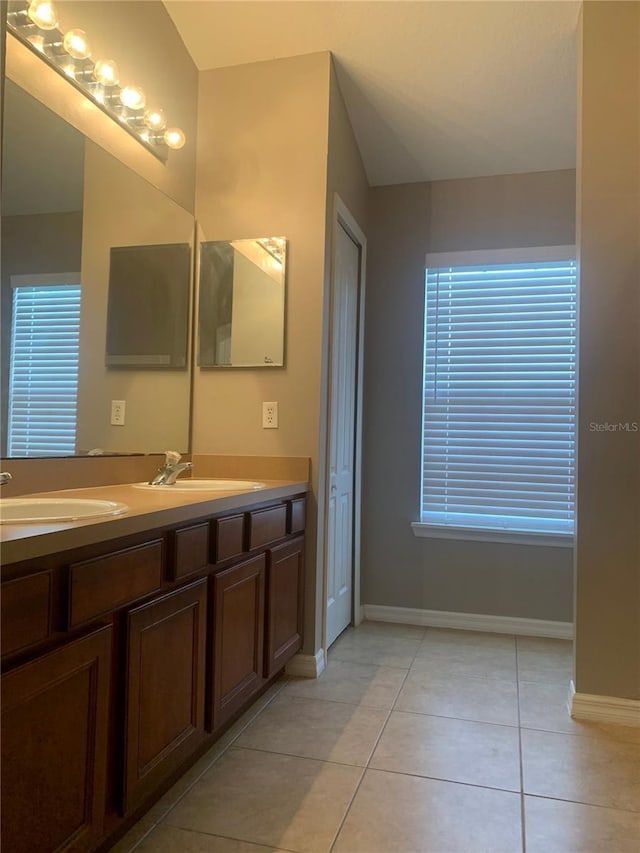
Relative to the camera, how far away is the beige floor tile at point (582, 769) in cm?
173

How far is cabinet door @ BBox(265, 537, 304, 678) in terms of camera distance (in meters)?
2.18

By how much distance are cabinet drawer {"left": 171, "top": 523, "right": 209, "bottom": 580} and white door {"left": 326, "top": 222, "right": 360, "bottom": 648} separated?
106cm

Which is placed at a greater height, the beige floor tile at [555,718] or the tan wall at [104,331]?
the tan wall at [104,331]

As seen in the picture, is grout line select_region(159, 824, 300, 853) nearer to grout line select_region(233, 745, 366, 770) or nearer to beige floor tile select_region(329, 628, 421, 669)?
grout line select_region(233, 745, 366, 770)

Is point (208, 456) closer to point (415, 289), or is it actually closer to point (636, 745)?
point (415, 289)

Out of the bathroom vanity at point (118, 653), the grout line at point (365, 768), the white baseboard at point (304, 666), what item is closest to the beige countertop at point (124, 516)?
the bathroom vanity at point (118, 653)

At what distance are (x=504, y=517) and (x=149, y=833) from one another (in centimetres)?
232

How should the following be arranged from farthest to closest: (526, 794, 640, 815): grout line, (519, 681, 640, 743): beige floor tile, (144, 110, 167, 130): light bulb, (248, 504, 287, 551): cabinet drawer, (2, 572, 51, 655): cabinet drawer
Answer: (144, 110, 167, 130): light bulb → (519, 681, 640, 743): beige floor tile → (248, 504, 287, 551): cabinet drawer → (526, 794, 640, 815): grout line → (2, 572, 51, 655): cabinet drawer

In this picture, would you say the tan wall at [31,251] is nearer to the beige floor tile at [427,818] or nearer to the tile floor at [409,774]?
the tile floor at [409,774]

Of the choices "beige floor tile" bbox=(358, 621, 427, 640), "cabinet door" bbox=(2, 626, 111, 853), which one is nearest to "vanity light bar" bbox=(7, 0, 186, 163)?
"cabinet door" bbox=(2, 626, 111, 853)

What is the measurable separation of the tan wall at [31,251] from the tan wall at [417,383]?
6.08 feet

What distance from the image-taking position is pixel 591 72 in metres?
2.28

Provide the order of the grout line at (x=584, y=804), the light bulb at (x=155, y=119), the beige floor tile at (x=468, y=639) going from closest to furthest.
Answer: the grout line at (x=584, y=804), the light bulb at (x=155, y=119), the beige floor tile at (x=468, y=639)

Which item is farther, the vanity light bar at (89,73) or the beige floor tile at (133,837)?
the vanity light bar at (89,73)
